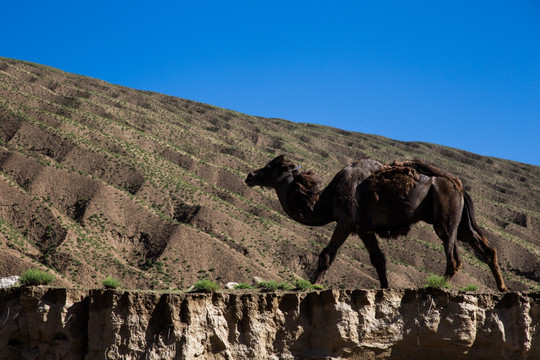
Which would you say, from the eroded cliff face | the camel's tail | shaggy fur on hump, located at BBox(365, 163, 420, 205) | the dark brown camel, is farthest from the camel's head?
the camel's tail

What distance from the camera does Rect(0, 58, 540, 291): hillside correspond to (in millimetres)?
50438

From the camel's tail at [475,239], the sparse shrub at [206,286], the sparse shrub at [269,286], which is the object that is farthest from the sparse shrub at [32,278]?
the camel's tail at [475,239]

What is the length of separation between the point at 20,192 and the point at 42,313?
4293cm

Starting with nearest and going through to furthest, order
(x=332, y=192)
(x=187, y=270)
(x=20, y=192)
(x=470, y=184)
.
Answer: (x=332, y=192) < (x=187, y=270) < (x=20, y=192) < (x=470, y=184)

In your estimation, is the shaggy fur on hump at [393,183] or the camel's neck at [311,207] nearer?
the shaggy fur on hump at [393,183]

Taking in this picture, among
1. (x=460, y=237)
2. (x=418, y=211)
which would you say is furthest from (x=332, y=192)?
(x=460, y=237)

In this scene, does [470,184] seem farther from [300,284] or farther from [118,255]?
[300,284]

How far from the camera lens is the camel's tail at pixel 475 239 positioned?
15297mm

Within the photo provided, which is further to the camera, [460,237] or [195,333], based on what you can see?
[460,237]

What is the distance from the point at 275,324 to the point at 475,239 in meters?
5.07

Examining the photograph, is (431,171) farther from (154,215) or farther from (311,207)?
(154,215)

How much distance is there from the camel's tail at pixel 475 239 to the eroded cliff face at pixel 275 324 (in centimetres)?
108

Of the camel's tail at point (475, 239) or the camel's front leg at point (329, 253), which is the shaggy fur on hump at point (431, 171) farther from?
the camel's front leg at point (329, 253)

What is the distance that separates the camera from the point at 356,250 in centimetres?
5931
